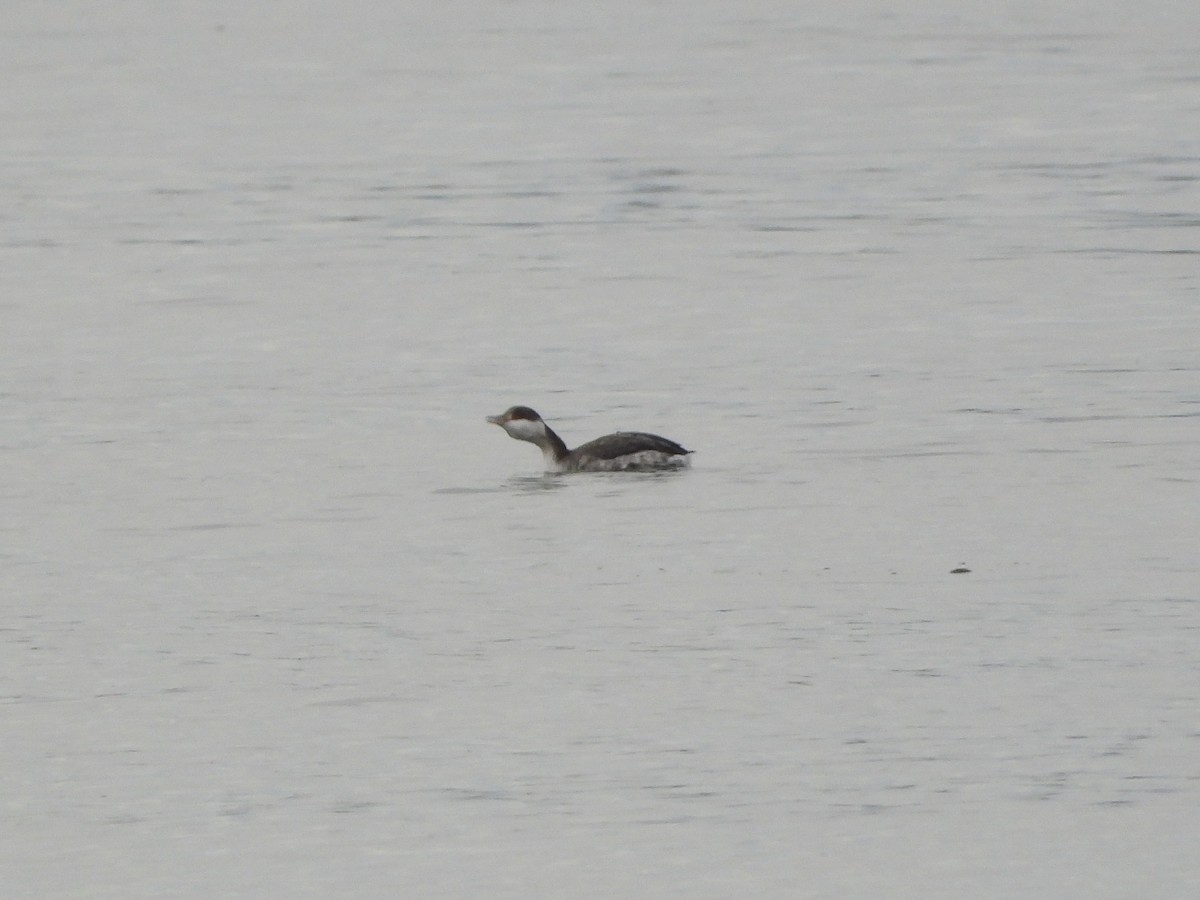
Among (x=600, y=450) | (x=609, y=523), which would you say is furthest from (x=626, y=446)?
(x=609, y=523)

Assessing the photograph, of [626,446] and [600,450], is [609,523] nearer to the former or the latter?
[626,446]

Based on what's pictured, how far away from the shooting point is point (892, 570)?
534 inches

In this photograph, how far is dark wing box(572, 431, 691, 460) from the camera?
1661 centimetres

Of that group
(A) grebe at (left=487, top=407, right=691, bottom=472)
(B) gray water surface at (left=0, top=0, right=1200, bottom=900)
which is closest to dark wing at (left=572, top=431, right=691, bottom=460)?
(A) grebe at (left=487, top=407, right=691, bottom=472)

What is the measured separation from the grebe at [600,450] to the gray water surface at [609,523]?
218 millimetres

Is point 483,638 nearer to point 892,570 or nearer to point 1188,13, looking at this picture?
point 892,570

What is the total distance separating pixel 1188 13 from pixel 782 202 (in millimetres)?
24819

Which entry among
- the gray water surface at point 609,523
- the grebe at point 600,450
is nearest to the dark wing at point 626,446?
the grebe at point 600,450

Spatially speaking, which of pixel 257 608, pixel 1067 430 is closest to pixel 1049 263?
pixel 1067 430

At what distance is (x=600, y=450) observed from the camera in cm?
1694

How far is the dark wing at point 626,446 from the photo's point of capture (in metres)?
16.6

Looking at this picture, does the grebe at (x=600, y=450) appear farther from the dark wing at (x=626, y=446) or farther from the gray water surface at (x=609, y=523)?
the gray water surface at (x=609, y=523)

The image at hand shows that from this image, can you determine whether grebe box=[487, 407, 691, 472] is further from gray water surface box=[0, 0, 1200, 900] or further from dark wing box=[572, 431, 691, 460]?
gray water surface box=[0, 0, 1200, 900]

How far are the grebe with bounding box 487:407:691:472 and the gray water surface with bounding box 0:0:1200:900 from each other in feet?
0.72
